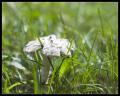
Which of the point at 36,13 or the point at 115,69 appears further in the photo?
the point at 36,13

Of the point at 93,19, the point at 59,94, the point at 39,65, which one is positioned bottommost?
the point at 59,94

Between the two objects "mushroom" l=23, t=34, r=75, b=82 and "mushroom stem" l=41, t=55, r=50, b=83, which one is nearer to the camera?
"mushroom" l=23, t=34, r=75, b=82

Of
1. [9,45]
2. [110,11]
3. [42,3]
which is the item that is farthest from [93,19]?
[9,45]

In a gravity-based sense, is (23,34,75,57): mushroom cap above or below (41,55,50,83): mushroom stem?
above

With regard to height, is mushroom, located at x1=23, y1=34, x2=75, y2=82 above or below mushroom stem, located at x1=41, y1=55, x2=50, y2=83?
above

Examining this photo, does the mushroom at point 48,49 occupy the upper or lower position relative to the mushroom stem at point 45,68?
upper

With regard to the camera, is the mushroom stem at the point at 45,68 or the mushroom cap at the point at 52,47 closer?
the mushroom cap at the point at 52,47

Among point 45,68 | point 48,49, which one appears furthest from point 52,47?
point 45,68

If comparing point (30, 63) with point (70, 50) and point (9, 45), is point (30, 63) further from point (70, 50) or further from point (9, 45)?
point (9, 45)
